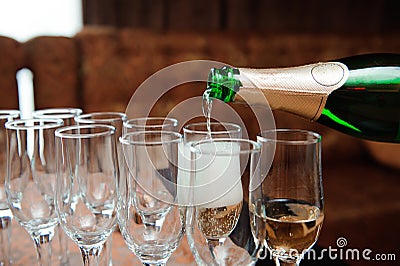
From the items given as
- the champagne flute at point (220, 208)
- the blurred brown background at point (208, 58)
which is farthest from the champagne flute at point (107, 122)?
the blurred brown background at point (208, 58)

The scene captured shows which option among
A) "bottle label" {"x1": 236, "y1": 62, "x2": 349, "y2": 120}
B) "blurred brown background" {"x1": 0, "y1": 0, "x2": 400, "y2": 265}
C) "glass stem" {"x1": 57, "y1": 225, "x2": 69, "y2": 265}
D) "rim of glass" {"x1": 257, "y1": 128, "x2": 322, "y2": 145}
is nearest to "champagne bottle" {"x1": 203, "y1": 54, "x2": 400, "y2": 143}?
"bottle label" {"x1": 236, "y1": 62, "x2": 349, "y2": 120}

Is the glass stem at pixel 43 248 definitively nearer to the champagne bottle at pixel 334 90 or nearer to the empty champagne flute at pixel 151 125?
the empty champagne flute at pixel 151 125

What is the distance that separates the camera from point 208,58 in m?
2.06

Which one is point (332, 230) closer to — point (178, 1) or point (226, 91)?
point (226, 91)

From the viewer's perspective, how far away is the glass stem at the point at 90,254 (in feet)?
2.07

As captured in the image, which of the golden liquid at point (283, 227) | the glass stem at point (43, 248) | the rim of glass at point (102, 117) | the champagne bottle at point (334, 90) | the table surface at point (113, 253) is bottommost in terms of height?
the table surface at point (113, 253)

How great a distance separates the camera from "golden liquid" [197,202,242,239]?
0.55 meters

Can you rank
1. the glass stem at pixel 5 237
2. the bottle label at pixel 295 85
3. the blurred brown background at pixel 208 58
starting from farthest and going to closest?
the blurred brown background at pixel 208 58, the glass stem at pixel 5 237, the bottle label at pixel 295 85

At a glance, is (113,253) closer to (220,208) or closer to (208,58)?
(220,208)

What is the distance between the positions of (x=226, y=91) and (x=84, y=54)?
129cm

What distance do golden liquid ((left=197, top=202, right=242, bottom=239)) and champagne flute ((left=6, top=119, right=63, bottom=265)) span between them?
0.90 ft

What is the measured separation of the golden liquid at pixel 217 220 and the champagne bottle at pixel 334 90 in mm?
208

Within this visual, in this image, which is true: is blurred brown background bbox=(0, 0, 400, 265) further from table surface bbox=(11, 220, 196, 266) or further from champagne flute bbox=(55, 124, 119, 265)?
champagne flute bbox=(55, 124, 119, 265)

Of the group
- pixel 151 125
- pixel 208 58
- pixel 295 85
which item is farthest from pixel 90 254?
pixel 208 58
